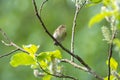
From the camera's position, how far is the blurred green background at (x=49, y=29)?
13.8 ft

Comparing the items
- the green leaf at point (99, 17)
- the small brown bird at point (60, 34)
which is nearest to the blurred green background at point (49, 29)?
the small brown bird at point (60, 34)

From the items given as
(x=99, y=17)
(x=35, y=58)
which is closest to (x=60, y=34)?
(x=35, y=58)

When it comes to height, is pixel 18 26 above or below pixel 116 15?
below

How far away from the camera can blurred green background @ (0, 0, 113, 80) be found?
13.8 feet

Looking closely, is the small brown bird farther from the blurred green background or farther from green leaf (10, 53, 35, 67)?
the blurred green background

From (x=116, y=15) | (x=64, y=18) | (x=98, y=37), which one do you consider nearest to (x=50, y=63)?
(x=116, y=15)

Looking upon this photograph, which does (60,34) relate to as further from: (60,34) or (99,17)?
(99,17)

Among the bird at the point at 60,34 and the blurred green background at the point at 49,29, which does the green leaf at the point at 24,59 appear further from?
the blurred green background at the point at 49,29

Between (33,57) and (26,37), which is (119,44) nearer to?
(33,57)

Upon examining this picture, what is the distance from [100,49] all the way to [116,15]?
291 centimetres

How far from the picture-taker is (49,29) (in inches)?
183

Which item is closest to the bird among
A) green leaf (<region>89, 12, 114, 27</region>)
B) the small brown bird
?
the small brown bird

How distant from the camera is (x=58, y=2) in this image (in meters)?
4.96

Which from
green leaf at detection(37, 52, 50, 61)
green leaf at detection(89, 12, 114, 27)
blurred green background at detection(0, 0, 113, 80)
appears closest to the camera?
green leaf at detection(89, 12, 114, 27)
